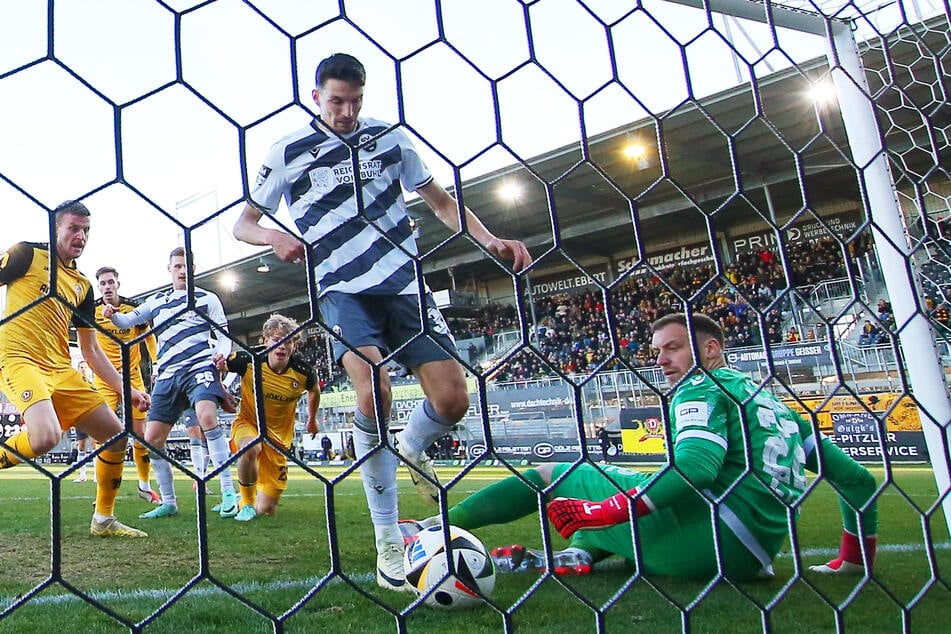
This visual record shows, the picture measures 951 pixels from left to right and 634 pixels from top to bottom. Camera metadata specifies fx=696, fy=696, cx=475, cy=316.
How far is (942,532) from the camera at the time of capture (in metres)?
2.46

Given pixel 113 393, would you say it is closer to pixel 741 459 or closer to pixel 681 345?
pixel 681 345

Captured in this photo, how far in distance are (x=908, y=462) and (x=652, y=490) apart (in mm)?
6845

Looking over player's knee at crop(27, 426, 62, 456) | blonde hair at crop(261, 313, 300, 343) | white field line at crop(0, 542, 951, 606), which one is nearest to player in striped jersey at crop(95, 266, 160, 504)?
player's knee at crop(27, 426, 62, 456)

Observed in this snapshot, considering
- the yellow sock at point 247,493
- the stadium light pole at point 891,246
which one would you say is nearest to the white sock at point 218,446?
the yellow sock at point 247,493

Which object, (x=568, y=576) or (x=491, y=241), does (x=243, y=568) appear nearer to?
(x=568, y=576)

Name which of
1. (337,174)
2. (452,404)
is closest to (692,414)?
(452,404)

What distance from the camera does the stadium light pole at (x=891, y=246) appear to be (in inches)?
71.4

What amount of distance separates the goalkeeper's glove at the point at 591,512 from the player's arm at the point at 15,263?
112 cm

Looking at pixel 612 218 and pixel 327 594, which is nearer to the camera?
pixel 327 594

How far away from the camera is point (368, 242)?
1.55 m

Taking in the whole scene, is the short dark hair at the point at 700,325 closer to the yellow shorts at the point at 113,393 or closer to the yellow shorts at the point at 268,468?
the yellow shorts at the point at 268,468

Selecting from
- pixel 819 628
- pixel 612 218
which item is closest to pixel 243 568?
pixel 819 628

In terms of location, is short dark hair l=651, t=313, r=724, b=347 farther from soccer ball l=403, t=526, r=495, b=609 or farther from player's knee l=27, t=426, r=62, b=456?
player's knee l=27, t=426, r=62, b=456

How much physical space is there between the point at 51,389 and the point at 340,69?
2.09 metres
